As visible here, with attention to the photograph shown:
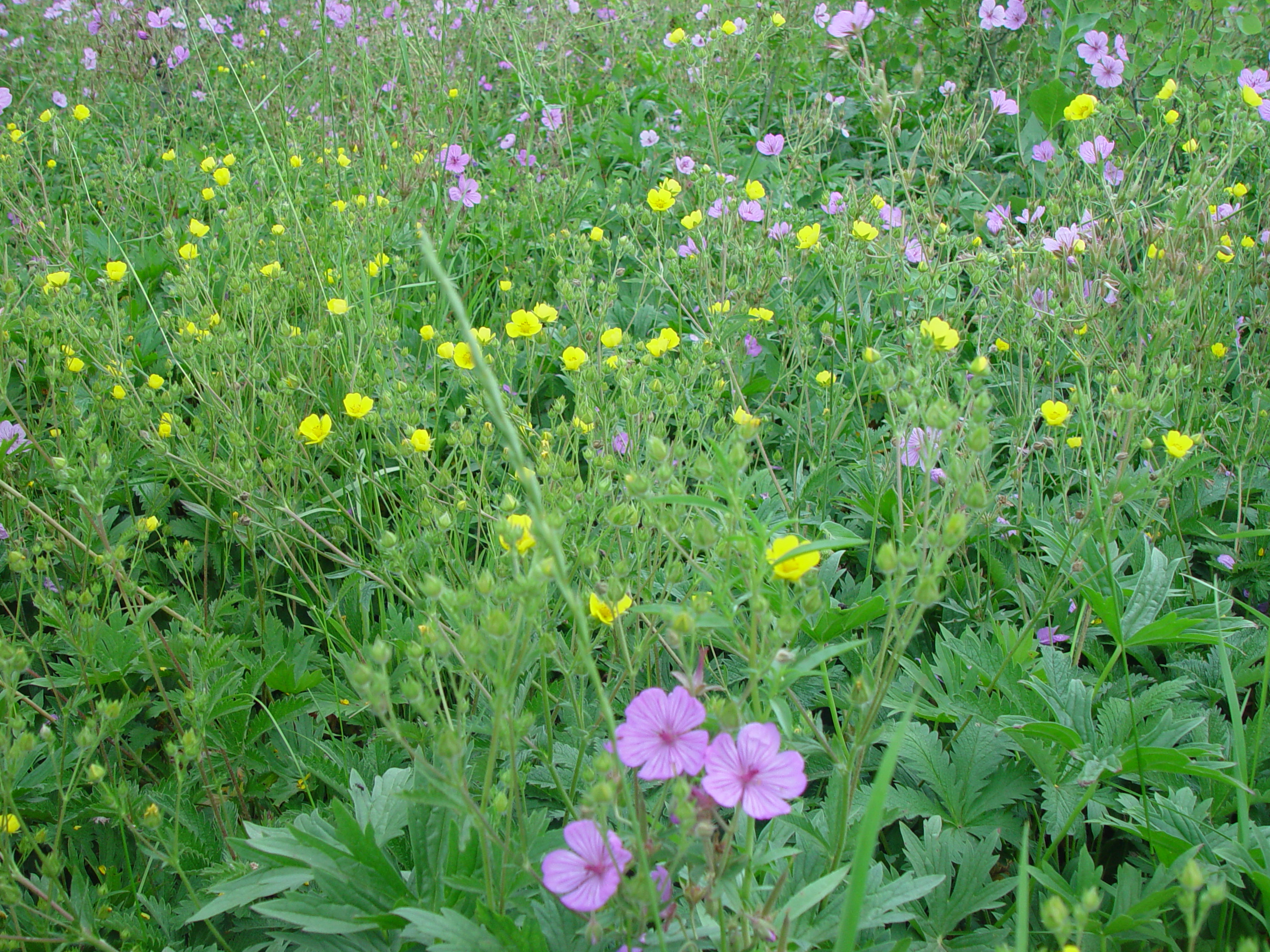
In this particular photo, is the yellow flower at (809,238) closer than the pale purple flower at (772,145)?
Yes

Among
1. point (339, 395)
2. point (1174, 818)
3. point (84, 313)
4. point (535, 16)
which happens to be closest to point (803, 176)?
point (535, 16)

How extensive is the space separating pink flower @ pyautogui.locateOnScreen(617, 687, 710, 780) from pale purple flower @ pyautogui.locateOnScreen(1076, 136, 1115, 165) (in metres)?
2.07

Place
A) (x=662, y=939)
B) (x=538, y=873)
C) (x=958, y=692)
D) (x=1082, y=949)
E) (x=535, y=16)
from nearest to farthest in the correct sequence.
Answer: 1. (x=662, y=939)
2. (x=538, y=873)
3. (x=1082, y=949)
4. (x=958, y=692)
5. (x=535, y=16)

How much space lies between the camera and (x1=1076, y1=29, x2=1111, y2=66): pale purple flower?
325cm

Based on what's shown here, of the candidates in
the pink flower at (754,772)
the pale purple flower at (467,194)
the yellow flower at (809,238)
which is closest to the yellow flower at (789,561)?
the pink flower at (754,772)

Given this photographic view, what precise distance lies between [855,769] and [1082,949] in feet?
1.32

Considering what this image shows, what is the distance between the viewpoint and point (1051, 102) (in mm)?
3223

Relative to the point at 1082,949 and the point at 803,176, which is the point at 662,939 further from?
the point at 803,176

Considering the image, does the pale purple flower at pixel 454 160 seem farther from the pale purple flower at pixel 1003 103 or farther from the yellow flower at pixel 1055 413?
the yellow flower at pixel 1055 413

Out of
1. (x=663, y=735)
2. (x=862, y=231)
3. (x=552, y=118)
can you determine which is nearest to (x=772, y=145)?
(x=552, y=118)

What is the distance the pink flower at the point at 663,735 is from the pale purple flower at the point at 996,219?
2110 mm

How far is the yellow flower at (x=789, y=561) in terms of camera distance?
0.96 metres

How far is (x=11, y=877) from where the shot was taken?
3.59 ft

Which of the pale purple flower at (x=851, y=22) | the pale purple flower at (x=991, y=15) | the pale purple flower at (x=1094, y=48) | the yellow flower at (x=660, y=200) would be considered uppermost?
the pale purple flower at (x=851, y=22)
